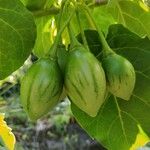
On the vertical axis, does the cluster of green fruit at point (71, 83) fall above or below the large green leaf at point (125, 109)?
above

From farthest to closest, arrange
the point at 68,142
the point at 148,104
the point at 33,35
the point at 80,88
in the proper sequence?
the point at 68,142 → the point at 148,104 → the point at 33,35 → the point at 80,88

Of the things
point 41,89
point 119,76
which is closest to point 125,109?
point 119,76

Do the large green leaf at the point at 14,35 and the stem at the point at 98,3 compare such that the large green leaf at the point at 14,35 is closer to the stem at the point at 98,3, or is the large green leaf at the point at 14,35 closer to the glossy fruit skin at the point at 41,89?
the glossy fruit skin at the point at 41,89

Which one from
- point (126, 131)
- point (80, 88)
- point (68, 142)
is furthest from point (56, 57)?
point (68, 142)

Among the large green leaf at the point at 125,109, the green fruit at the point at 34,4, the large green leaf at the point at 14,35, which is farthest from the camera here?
the green fruit at the point at 34,4

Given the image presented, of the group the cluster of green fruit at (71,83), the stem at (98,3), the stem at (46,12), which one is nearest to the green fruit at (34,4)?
the stem at (46,12)

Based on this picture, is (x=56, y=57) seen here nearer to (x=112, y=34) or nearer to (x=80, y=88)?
(x=80, y=88)

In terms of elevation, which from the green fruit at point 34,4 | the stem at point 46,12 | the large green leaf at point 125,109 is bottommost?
the large green leaf at point 125,109
